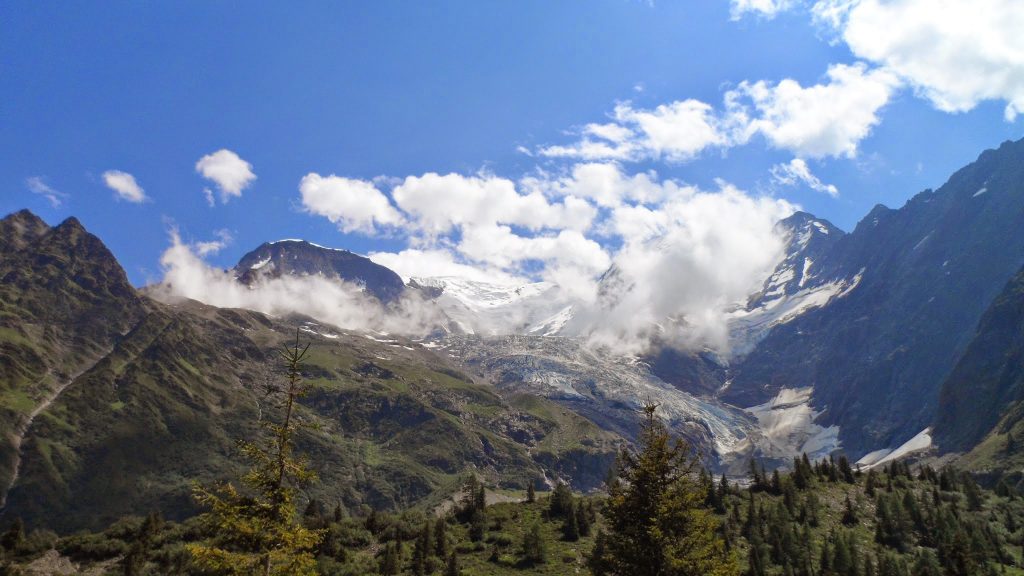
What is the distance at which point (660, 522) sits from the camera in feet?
99.8

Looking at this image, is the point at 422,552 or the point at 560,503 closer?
the point at 422,552

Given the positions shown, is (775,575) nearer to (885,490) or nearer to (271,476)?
Result: (885,490)

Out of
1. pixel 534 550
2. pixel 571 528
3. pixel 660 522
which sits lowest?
pixel 534 550

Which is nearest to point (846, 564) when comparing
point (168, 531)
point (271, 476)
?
point (271, 476)

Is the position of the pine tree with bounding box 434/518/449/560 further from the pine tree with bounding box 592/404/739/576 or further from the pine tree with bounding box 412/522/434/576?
the pine tree with bounding box 592/404/739/576

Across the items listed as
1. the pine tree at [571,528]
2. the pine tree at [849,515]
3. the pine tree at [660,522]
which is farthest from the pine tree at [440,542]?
the pine tree at [849,515]

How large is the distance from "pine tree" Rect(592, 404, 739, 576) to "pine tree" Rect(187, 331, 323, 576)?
46.3 feet

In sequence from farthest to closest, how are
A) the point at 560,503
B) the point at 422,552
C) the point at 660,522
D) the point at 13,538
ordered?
the point at 560,503 < the point at 422,552 < the point at 13,538 < the point at 660,522

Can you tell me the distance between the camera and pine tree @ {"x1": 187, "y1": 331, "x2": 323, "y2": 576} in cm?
2564

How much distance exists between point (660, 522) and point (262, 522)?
17.6m

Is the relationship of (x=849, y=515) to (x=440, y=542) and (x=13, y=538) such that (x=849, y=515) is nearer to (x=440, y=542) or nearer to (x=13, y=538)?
(x=440, y=542)

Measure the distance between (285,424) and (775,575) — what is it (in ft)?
184

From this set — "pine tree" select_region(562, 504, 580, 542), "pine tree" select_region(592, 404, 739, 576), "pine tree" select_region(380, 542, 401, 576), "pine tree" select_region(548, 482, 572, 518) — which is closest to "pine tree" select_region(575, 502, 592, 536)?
"pine tree" select_region(562, 504, 580, 542)

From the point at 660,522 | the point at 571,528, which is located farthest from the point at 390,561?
the point at 660,522
